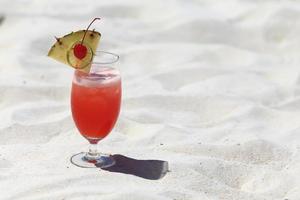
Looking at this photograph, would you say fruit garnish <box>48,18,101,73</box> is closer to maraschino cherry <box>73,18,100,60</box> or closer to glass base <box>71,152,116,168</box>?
maraschino cherry <box>73,18,100,60</box>

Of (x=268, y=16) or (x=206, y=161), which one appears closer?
(x=206, y=161)

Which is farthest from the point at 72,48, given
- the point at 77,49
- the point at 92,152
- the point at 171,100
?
the point at 171,100

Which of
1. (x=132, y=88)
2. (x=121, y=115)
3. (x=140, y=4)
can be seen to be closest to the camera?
(x=121, y=115)

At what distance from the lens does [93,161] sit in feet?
7.05

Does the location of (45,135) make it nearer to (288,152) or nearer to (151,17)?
(288,152)

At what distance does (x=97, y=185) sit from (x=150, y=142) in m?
0.44

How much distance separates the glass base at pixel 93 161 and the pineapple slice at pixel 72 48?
30 centimetres

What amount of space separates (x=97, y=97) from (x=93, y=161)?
212 mm

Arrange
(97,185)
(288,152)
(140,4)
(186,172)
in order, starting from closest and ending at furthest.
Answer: (97,185) < (186,172) < (288,152) < (140,4)

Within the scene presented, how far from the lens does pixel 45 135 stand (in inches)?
95.0

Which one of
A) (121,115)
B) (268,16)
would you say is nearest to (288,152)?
(121,115)

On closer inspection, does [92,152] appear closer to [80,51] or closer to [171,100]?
[80,51]

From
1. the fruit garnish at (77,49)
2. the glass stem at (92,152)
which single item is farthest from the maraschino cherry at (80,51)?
the glass stem at (92,152)

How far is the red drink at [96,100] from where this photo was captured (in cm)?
204
